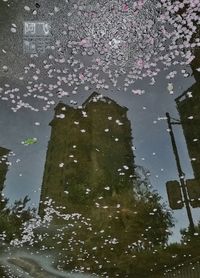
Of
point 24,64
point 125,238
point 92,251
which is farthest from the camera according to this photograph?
point 92,251

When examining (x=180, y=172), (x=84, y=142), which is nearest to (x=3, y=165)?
(x=84, y=142)

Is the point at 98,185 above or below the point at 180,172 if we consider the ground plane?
below

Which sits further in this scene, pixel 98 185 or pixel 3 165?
pixel 98 185

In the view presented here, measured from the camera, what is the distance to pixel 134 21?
219 inches

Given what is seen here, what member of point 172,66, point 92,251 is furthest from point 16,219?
point 172,66

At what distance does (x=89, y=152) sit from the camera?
19.6ft

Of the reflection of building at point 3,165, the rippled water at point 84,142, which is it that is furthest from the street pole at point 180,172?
the reflection of building at point 3,165

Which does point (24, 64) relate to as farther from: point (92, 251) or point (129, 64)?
point (92, 251)

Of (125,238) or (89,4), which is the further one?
(125,238)

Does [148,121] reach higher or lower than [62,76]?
lower

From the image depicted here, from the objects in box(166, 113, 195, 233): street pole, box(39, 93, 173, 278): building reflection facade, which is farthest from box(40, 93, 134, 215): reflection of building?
box(166, 113, 195, 233): street pole

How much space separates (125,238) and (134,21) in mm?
4313

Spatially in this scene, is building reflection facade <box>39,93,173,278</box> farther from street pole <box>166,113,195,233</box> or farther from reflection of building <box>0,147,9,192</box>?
reflection of building <box>0,147,9,192</box>

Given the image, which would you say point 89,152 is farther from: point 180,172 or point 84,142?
point 180,172
